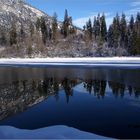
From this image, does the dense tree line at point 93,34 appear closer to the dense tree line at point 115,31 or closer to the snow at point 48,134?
the dense tree line at point 115,31

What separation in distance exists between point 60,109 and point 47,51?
107m

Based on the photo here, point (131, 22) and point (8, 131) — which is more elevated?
point (131, 22)

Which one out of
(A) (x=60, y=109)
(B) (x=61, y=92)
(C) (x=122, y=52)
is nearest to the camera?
(A) (x=60, y=109)

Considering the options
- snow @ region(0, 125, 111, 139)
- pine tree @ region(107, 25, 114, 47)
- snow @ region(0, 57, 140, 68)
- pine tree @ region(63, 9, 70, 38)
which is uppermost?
pine tree @ region(63, 9, 70, 38)

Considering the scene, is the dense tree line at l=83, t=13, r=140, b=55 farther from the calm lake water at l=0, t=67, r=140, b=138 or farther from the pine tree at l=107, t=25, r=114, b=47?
the calm lake water at l=0, t=67, r=140, b=138

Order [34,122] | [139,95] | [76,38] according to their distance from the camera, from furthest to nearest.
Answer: [76,38]
[139,95]
[34,122]

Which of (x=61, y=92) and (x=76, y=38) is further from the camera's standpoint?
(x=76, y=38)

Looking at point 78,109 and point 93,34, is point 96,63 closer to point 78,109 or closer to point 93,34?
point 78,109

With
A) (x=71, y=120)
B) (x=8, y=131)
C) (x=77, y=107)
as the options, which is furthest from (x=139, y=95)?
(x=8, y=131)

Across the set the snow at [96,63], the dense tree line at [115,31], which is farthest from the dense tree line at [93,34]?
the snow at [96,63]

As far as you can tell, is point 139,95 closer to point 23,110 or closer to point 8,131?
point 23,110

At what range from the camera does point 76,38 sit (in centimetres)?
13288

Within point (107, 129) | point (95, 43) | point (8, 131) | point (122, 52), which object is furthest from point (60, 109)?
point (95, 43)

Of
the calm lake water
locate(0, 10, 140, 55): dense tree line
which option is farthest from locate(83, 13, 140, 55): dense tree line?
the calm lake water
